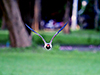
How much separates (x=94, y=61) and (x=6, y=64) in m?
3.63

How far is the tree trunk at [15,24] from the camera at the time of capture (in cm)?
1049

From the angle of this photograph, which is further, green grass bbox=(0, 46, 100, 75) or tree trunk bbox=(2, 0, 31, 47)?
tree trunk bbox=(2, 0, 31, 47)

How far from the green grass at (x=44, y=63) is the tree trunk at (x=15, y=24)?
472mm

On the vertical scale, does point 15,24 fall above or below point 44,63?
above

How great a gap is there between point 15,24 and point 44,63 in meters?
3.19

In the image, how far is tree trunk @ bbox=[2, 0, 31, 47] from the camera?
10492 mm

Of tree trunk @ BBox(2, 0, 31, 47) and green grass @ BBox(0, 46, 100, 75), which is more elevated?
tree trunk @ BBox(2, 0, 31, 47)

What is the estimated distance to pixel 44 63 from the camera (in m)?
8.56

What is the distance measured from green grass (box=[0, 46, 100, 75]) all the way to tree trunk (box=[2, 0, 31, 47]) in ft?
1.55

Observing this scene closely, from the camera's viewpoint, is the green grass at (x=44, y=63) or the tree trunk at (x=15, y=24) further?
the tree trunk at (x=15, y=24)

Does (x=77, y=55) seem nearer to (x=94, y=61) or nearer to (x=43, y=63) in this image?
(x=94, y=61)

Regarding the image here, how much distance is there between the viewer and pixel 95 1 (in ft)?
86.9

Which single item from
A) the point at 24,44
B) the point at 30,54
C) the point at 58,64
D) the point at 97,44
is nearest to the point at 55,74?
the point at 58,64

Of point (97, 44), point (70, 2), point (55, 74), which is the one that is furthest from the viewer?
point (70, 2)
